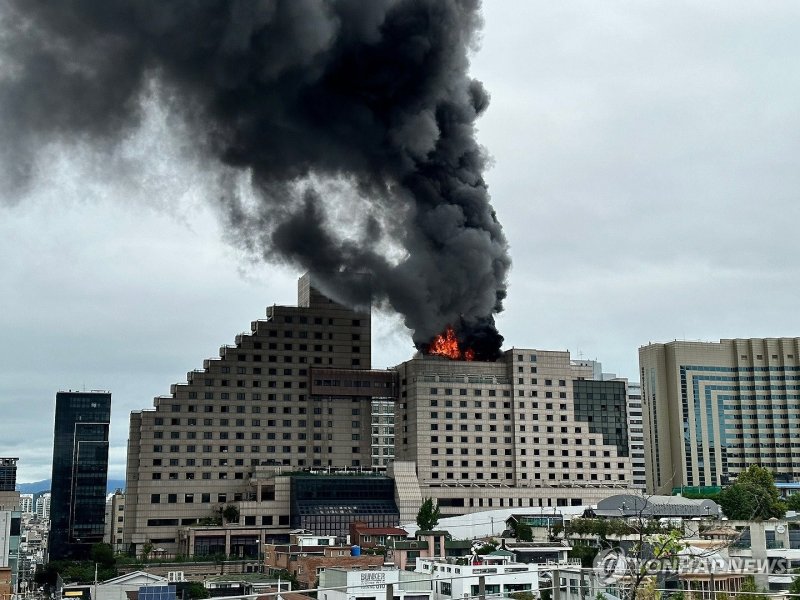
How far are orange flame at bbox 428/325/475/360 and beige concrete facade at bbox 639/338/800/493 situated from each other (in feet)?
218

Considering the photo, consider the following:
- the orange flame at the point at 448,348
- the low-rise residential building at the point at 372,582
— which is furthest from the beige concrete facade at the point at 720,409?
the low-rise residential building at the point at 372,582

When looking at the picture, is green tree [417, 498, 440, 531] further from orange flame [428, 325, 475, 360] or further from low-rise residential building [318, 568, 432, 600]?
low-rise residential building [318, 568, 432, 600]

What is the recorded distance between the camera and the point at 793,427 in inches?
7441

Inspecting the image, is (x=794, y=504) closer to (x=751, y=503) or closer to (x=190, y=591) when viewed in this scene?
(x=751, y=503)

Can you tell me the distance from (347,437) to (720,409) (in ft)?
282

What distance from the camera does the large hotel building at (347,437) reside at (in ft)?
412

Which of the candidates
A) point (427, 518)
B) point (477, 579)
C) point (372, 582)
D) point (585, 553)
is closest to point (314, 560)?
point (477, 579)

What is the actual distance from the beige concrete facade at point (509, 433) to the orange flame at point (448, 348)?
407cm

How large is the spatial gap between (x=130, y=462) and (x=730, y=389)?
11876 centimetres

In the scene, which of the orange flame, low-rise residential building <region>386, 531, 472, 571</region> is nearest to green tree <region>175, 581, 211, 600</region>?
low-rise residential building <region>386, 531, 472, 571</region>

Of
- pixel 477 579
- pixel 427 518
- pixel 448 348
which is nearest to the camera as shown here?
pixel 477 579

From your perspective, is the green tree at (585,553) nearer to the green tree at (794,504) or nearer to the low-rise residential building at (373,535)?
the low-rise residential building at (373,535)

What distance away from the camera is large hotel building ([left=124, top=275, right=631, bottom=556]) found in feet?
412

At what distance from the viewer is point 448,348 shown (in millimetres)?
137875
